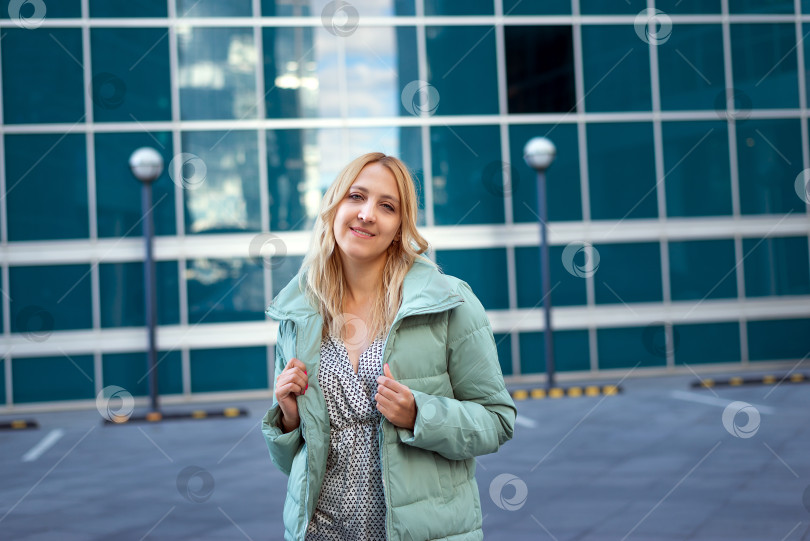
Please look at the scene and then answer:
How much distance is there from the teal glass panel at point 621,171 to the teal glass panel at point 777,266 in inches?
73.2

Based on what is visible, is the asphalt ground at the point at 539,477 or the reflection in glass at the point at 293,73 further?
the reflection in glass at the point at 293,73

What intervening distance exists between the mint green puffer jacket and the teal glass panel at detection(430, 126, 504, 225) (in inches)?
416

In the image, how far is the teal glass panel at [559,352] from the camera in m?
12.9

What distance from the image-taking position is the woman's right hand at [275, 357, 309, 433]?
2262 millimetres

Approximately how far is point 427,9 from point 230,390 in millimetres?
6847

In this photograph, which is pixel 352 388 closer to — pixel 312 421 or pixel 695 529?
pixel 312 421

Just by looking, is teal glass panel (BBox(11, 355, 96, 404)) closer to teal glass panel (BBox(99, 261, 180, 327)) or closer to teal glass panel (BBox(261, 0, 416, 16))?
teal glass panel (BBox(99, 261, 180, 327))

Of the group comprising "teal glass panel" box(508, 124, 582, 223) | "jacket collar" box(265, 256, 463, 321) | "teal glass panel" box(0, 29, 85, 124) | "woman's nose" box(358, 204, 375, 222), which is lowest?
"jacket collar" box(265, 256, 463, 321)

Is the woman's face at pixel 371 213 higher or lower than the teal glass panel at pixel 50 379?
higher

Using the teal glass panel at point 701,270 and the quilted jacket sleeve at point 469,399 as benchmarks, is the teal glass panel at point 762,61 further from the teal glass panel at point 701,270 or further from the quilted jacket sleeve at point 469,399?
the quilted jacket sleeve at point 469,399

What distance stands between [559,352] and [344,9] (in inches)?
257

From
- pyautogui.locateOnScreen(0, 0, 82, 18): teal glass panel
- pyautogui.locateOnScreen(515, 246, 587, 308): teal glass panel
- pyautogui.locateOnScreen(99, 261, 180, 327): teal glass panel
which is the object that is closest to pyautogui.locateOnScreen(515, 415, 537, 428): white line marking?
pyautogui.locateOnScreen(515, 246, 587, 308): teal glass panel

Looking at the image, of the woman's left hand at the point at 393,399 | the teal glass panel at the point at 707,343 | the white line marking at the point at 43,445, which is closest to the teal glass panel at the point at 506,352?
the teal glass panel at the point at 707,343

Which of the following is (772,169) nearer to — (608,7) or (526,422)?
(608,7)
